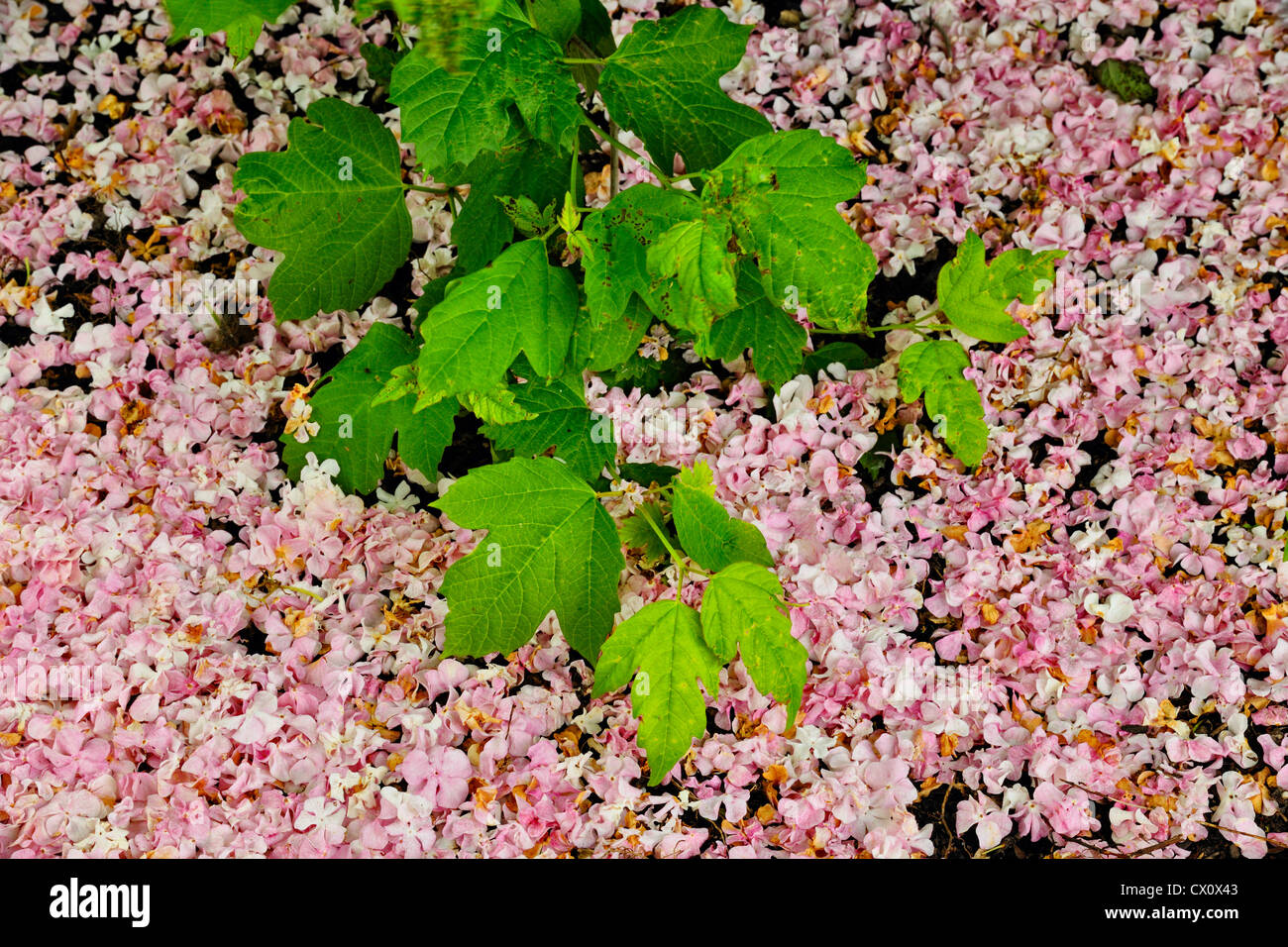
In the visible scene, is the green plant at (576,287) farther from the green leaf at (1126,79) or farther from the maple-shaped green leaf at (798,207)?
the green leaf at (1126,79)

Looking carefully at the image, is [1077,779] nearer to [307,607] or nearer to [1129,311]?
[1129,311]

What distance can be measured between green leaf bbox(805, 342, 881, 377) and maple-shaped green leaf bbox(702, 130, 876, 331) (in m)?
0.52

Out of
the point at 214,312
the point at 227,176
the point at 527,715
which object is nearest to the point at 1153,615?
the point at 527,715

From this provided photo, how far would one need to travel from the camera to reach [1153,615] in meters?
1.58

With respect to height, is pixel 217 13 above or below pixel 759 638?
above

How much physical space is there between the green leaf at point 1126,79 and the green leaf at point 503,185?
1.24 m

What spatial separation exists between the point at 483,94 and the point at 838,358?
846 millimetres

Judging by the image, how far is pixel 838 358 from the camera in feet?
5.81

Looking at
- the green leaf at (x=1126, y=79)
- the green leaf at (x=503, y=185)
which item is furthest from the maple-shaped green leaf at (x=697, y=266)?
the green leaf at (x=1126, y=79)

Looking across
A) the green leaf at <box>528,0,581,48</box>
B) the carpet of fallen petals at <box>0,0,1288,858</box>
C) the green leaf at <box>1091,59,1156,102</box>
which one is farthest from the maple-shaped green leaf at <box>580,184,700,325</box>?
the green leaf at <box>1091,59,1156,102</box>

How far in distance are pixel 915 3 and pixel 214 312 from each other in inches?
60.3

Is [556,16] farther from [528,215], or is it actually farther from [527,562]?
[527,562]

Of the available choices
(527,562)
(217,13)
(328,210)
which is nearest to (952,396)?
(527,562)

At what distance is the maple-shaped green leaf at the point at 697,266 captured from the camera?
1190mm
